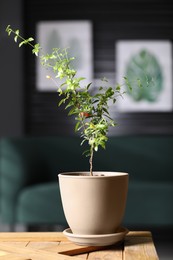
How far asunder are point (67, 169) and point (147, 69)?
5.28 ft

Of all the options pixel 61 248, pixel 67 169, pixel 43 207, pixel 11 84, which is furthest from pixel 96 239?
pixel 11 84

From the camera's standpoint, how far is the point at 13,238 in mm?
1350

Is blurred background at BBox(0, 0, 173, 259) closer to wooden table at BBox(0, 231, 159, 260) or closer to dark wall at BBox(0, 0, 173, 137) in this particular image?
dark wall at BBox(0, 0, 173, 137)

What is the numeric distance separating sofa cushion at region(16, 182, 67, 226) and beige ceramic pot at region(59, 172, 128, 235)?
1.93 meters

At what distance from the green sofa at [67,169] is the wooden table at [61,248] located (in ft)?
5.79

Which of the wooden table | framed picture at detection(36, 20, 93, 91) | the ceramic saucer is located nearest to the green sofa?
framed picture at detection(36, 20, 93, 91)

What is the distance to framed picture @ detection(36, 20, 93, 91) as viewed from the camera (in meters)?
4.96

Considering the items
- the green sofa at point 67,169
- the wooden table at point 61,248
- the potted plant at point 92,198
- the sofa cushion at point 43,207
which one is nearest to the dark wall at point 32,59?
the green sofa at point 67,169

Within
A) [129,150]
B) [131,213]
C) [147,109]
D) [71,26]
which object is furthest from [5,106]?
[131,213]

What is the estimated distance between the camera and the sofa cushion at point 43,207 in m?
3.15

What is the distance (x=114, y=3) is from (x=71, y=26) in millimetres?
426

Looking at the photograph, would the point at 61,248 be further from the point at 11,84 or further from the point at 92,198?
the point at 11,84

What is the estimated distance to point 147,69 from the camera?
4957mm

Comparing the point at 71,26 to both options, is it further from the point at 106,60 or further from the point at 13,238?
the point at 13,238
